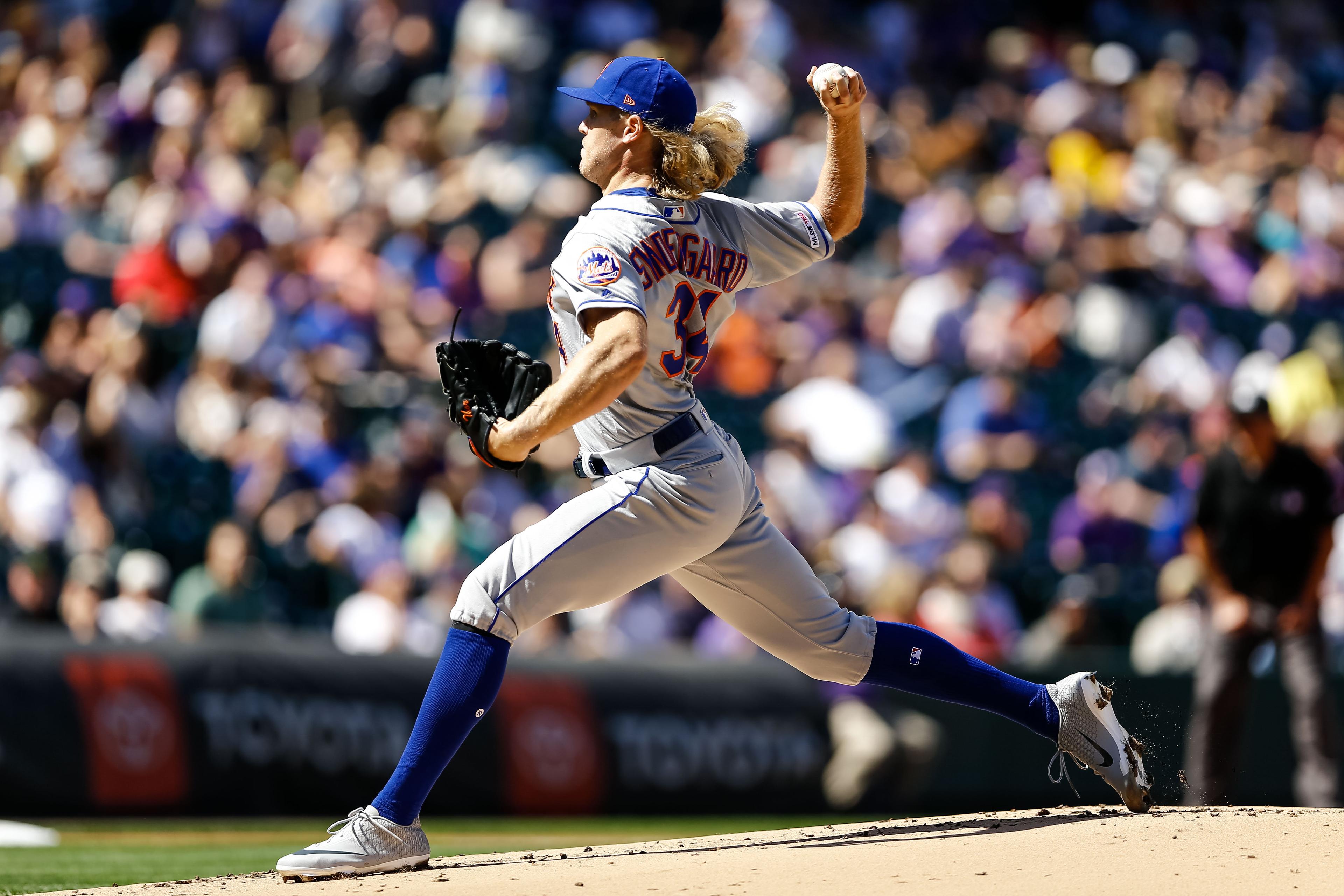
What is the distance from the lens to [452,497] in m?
9.45

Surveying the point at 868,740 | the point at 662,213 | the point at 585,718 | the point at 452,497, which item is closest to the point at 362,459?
the point at 452,497

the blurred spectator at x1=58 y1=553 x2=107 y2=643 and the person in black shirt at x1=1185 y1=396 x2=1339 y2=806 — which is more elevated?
the blurred spectator at x1=58 y1=553 x2=107 y2=643

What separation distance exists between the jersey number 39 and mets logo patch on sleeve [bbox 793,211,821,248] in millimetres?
353

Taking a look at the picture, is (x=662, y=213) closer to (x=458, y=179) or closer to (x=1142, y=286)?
(x=458, y=179)

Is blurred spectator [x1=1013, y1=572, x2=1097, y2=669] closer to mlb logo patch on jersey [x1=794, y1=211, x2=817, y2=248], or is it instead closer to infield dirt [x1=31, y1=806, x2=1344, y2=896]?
infield dirt [x1=31, y1=806, x2=1344, y2=896]

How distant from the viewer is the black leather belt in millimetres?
4180

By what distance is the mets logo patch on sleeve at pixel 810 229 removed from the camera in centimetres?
450

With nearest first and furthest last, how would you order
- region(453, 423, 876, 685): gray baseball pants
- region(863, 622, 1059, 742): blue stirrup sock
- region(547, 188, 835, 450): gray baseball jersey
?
region(547, 188, 835, 450): gray baseball jersey → region(453, 423, 876, 685): gray baseball pants → region(863, 622, 1059, 742): blue stirrup sock

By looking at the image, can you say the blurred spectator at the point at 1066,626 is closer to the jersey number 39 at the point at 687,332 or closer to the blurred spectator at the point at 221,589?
the blurred spectator at the point at 221,589

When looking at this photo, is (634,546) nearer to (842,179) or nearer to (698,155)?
(698,155)

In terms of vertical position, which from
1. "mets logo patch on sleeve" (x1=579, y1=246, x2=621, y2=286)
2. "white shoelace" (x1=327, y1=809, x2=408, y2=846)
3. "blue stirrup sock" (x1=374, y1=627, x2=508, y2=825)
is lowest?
"white shoelace" (x1=327, y1=809, x2=408, y2=846)

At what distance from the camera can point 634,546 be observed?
4125 millimetres

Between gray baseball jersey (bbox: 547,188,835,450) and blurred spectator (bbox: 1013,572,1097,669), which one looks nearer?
gray baseball jersey (bbox: 547,188,835,450)

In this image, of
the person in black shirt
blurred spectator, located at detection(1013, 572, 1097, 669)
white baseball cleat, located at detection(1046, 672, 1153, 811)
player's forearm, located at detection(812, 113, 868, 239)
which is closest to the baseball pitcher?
player's forearm, located at detection(812, 113, 868, 239)
